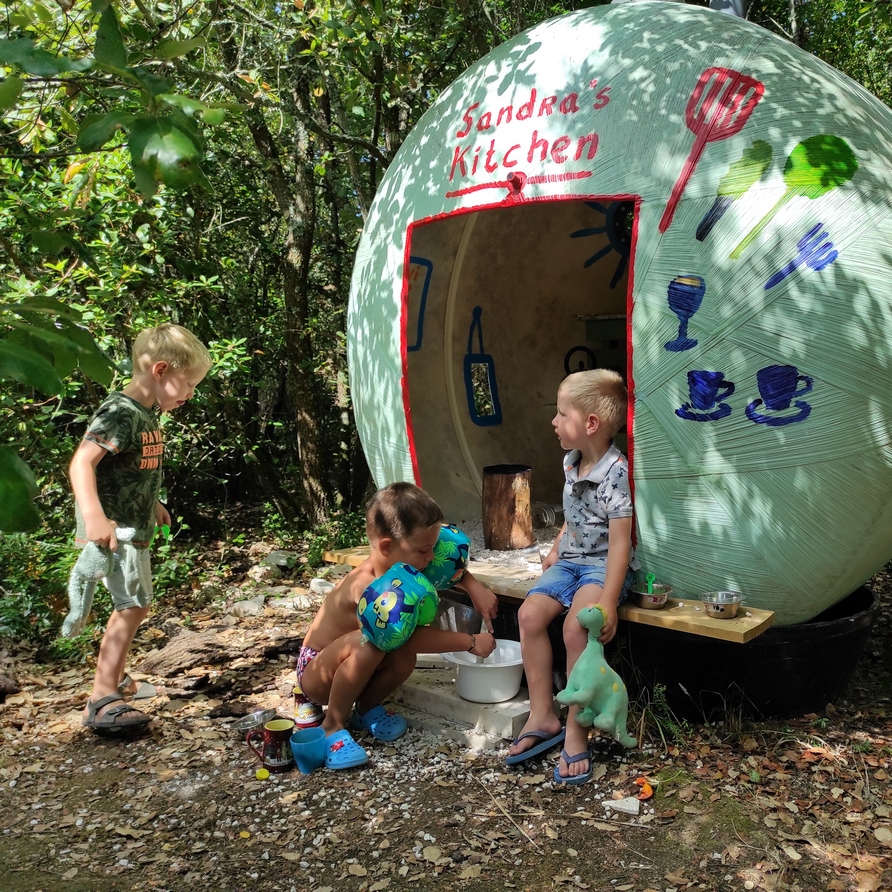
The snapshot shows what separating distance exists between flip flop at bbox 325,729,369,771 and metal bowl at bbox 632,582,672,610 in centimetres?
119

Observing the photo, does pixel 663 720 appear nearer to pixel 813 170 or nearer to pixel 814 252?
pixel 814 252

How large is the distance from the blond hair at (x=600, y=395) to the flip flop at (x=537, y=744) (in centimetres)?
119

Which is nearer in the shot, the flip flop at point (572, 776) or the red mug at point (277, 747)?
the flip flop at point (572, 776)

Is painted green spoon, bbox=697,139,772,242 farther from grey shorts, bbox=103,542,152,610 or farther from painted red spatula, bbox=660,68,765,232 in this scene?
grey shorts, bbox=103,542,152,610

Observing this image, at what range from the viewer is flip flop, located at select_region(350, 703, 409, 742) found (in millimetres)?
3541

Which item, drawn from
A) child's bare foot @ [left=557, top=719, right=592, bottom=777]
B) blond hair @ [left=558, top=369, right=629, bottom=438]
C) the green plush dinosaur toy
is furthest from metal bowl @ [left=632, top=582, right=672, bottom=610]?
blond hair @ [left=558, top=369, right=629, bottom=438]

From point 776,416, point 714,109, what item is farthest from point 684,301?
point 714,109

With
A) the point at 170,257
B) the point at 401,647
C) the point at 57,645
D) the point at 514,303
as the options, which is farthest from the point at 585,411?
the point at 170,257

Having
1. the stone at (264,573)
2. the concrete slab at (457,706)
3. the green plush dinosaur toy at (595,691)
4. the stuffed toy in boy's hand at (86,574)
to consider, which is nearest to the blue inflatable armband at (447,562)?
the concrete slab at (457,706)

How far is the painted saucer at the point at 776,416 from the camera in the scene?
318 centimetres

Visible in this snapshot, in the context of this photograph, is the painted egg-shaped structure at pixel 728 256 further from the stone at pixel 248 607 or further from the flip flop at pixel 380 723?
the stone at pixel 248 607

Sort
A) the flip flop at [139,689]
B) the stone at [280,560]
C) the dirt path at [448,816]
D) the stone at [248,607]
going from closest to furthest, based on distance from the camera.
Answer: the dirt path at [448,816], the flip flop at [139,689], the stone at [248,607], the stone at [280,560]

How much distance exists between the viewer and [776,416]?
321 cm

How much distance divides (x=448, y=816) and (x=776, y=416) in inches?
71.9
